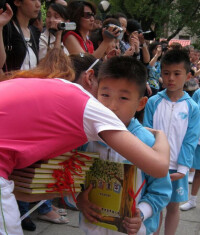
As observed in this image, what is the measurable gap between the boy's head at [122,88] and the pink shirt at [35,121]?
0.35 meters

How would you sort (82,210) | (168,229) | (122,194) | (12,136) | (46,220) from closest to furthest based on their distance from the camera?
(12,136) < (122,194) < (82,210) < (168,229) < (46,220)

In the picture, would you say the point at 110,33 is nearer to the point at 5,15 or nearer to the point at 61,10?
the point at 61,10

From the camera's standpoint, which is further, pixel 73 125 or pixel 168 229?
pixel 168 229

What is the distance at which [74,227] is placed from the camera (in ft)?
10.8

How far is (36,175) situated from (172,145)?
1.67 metres

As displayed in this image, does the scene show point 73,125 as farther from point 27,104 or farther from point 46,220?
point 46,220

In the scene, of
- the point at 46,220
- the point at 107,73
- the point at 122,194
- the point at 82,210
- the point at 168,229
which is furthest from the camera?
the point at 46,220

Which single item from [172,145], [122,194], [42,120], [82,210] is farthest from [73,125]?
[172,145]

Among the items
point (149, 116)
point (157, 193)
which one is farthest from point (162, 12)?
point (157, 193)

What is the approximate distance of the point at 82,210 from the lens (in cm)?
168

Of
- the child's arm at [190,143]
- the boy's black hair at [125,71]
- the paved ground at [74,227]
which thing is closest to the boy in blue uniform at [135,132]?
the boy's black hair at [125,71]

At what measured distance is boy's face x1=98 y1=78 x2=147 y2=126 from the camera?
170 cm

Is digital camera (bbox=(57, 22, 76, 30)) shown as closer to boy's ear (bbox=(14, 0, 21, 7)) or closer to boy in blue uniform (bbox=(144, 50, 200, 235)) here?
boy's ear (bbox=(14, 0, 21, 7))

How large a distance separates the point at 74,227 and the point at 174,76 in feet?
5.47
